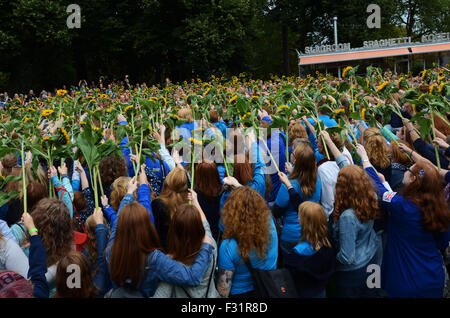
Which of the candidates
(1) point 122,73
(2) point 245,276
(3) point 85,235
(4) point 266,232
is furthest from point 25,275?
(1) point 122,73

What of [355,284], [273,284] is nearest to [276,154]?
[355,284]

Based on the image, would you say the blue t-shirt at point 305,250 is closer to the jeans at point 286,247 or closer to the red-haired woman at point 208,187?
the jeans at point 286,247

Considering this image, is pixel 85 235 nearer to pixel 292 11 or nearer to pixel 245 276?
pixel 245 276

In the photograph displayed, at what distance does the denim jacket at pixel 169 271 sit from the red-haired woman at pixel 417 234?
1865mm

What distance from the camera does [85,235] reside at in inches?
154

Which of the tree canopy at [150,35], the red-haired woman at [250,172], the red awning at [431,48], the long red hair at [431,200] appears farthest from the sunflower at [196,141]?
the red awning at [431,48]

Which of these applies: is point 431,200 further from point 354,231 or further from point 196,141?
point 196,141

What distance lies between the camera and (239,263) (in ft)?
11.2


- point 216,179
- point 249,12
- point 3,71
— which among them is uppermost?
point 249,12

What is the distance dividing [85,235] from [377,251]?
3.04 metres

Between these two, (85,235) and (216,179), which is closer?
(85,235)

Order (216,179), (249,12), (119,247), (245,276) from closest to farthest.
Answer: (119,247), (245,276), (216,179), (249,12)

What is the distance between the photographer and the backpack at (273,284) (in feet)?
10.6

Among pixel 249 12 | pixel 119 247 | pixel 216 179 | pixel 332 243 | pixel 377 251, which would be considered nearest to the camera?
pixel 119 247
